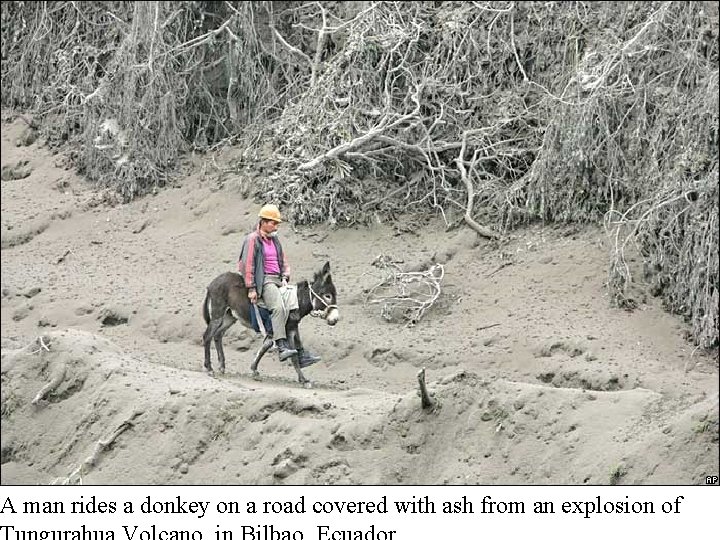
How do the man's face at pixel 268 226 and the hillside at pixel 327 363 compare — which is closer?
the hillside at pixel 327 363

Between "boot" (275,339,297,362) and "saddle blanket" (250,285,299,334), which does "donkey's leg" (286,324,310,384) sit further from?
"saddle blanket" (250,285,299,334)

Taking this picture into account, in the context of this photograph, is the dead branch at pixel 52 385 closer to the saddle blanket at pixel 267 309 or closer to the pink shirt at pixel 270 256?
the saddle blanket at pixel 267 309

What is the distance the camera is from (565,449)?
8.52m

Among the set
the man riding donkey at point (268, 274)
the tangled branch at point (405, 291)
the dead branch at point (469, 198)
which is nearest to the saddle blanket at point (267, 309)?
the man riding donkey at point (268, 274)

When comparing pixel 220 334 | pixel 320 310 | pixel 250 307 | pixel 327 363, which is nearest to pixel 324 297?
pixel 320 310

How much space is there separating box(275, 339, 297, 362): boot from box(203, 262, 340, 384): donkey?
2.2 inches

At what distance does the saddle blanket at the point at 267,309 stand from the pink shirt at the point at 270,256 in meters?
0.20

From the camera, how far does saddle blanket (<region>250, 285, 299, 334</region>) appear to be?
12.2m

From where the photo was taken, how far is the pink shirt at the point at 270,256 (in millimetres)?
12188

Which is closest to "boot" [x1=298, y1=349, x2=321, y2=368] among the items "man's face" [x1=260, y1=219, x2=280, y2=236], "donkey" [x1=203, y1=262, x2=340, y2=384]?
"donkey" [x1=203, y1=262, x2=340, y2=384]

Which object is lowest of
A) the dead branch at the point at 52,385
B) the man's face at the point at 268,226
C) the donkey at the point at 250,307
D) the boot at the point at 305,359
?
the boot at the point at 305,359

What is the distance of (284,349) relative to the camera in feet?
40.3

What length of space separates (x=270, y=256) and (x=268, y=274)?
0.55ft

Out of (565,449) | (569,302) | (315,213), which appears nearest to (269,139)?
(315,213)
